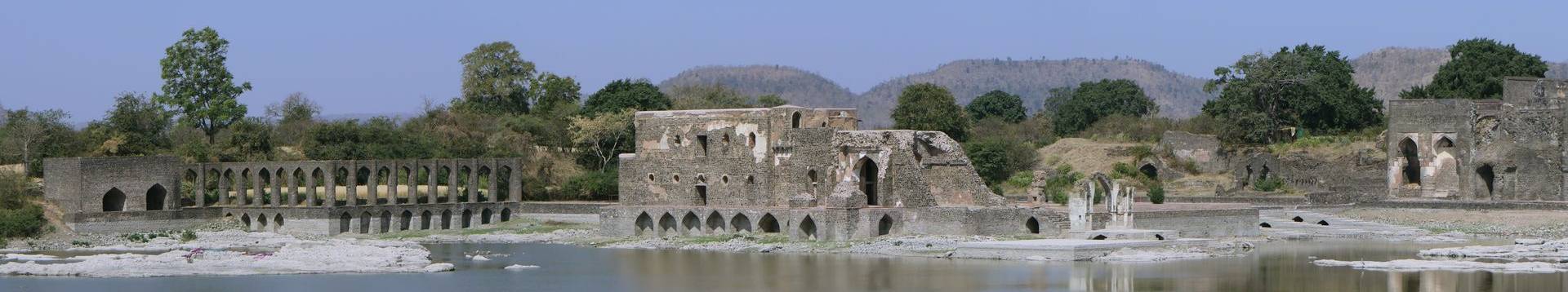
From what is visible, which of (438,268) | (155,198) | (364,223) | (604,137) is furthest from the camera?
(604,137)

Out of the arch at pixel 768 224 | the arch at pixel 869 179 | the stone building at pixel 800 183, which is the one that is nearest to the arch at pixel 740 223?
the stone building at pixel 800 183

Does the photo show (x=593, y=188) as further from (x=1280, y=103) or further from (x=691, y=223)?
(x=1280, y=103)

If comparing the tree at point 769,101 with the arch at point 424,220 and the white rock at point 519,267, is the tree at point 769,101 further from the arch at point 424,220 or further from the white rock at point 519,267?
the white rock at point 519,267

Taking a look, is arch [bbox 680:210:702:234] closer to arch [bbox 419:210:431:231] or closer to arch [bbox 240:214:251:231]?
arch [bbox 419:210:431:231]

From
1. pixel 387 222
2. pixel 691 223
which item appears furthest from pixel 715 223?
pixel 387 222

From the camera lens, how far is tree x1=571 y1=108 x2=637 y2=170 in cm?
6419

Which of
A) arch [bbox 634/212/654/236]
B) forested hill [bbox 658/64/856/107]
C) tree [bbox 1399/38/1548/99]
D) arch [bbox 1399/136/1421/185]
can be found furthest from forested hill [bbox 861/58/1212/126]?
arch [bbox 634/212/654/236]

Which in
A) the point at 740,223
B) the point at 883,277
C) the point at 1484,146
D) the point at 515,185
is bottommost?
the point at 883,277

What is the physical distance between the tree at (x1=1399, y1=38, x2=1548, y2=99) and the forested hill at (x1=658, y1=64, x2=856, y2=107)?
104614 mm

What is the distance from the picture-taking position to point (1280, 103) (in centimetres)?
6328

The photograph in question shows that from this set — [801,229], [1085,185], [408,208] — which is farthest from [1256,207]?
[408,208]

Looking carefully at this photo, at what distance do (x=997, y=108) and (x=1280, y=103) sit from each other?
25057mm

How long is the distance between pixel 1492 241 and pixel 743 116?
1533 centimetres

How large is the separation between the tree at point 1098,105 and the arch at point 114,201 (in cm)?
3646
